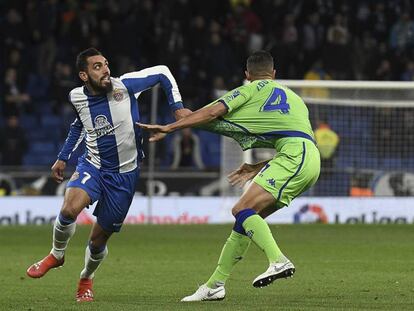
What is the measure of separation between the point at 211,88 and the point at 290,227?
6228mm

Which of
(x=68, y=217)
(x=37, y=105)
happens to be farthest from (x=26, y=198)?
(x=68, y=217)

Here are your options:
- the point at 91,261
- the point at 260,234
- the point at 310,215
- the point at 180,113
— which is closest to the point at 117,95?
the point at 180,113

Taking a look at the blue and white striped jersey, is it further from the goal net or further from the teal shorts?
the goal net

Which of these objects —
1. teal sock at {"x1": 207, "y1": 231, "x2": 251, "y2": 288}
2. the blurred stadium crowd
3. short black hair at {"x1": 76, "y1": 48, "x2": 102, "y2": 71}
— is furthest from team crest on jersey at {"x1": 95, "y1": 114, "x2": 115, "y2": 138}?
the blurred stadium crowd

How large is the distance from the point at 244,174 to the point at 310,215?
12.6 m

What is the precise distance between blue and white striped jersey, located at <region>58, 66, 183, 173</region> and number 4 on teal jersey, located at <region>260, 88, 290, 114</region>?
98cm

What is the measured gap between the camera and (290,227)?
21.0 metres

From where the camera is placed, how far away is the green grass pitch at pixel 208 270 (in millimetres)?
10008

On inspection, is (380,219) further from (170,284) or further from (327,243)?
(170,284)

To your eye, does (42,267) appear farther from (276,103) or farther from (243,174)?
(276,103)

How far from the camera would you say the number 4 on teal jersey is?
388 inches

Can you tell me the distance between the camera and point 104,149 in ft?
34.6

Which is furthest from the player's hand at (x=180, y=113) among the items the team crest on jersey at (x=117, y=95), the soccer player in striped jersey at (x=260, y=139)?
the team crest on jersey at (x=117, y=95)

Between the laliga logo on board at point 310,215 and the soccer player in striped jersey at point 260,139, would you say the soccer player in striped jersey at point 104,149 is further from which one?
the laliga logo on board at point 310,215
